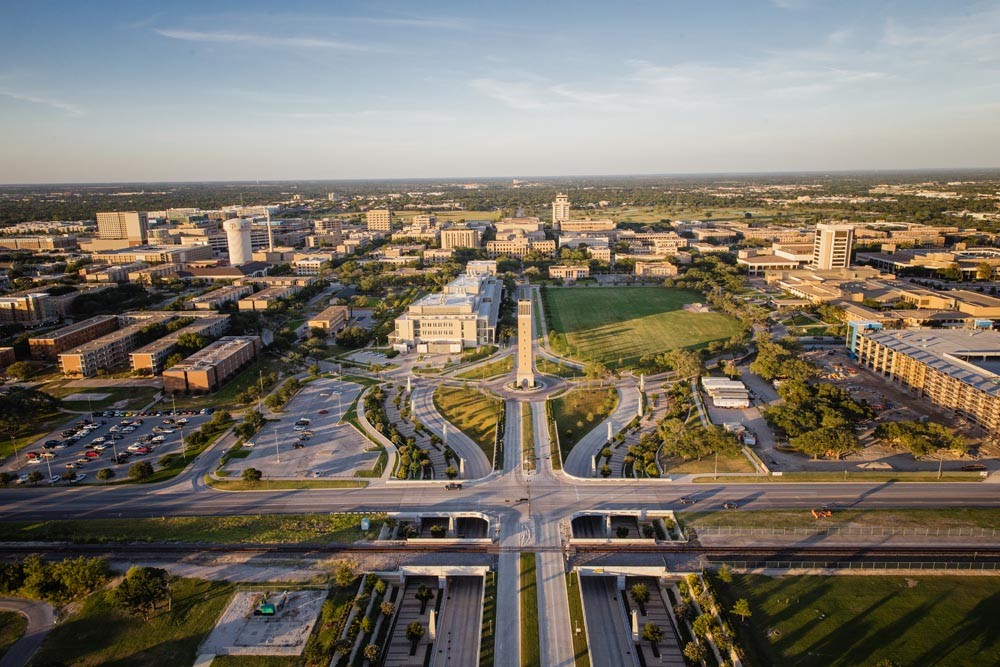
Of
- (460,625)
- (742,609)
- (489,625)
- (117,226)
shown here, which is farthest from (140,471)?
(117,226)

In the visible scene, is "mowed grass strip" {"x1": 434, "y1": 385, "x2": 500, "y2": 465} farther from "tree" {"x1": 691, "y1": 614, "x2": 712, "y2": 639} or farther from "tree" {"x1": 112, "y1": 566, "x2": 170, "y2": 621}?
"tree" {"x1": 112, "y1": 566, "x2": 170, "y2": 621}

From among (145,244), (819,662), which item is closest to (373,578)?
(819,662)

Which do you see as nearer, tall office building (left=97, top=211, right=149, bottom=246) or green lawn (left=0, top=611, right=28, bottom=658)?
green lawn (left=0, top=611, right=28, bottom=658)

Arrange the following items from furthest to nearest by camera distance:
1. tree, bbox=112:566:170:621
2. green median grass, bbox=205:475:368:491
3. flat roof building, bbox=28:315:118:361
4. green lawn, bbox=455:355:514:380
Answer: flat roof building, bbox=28:315:118:361 → green lawn, bbox=455:355:514:380 → green median grass, bbox=205:475:368:491 → tree, bbox=112:566:170:621

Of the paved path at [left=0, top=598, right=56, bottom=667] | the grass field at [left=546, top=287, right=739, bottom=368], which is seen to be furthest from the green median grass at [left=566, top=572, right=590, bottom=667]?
the grass field at [left=546, top=287, right=739, bottom=368]

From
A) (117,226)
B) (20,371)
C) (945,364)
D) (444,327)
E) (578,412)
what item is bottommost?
(578,412)

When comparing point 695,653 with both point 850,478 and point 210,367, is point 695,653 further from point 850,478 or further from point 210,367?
point 210,367
